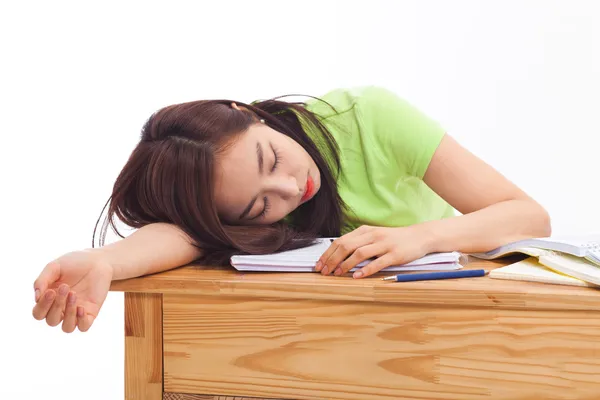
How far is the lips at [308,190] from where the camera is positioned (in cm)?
143

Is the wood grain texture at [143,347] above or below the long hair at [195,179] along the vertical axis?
below

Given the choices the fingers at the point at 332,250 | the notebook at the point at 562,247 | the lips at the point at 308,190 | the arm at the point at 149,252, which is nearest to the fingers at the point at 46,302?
the arm at the point at 149,252

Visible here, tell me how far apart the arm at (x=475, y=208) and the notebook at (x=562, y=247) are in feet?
0.09

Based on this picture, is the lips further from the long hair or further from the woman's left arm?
the woman's left arm

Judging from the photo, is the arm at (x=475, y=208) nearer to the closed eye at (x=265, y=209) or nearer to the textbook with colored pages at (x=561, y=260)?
the textbook with colored pages at (x=561, y=260)

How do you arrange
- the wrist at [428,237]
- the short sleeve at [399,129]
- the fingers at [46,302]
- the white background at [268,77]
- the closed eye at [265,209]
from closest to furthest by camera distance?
the fingers at [46,302] → the wrist at [428,237] → the closed eye at [265,209] → the short sleeve at [399,129] → the white background at [268,77]

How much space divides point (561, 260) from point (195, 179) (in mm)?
596

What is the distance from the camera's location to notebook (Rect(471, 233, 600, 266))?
1158 millimetres

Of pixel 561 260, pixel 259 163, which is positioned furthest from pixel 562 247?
pixel 259 163

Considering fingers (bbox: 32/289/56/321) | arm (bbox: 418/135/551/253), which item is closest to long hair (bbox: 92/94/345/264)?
arm (bbox: 418/135/551/253)

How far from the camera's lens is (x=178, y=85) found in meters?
2.45

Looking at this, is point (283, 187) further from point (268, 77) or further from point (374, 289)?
point (268, 77)

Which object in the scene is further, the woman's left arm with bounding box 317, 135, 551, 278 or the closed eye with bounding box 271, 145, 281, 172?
the closed eye with bounding box 271, 145, 281, 172

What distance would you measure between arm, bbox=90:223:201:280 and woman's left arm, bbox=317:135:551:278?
23 centimetres
